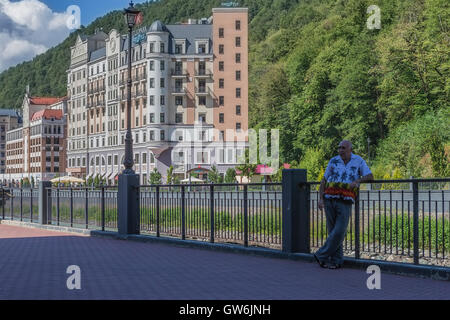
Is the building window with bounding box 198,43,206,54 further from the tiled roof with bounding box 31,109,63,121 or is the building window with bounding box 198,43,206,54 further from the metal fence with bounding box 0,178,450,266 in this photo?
the metal fence with bounding box 0,178,450,266

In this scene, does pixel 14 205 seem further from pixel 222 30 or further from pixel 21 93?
pixel 21 93

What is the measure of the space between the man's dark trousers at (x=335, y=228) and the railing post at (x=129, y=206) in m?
8.10

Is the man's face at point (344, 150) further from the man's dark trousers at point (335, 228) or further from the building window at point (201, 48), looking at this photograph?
the building window at point (201, 48)

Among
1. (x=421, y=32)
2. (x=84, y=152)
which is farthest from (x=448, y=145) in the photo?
(x=84, y=152)

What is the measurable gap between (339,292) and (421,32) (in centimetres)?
5092

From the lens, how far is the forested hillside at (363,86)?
53.2 meters

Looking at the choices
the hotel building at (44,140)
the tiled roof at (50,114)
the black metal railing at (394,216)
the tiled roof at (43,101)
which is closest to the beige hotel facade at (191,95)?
the hotel building at (44,140)

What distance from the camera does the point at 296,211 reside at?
1213 centimetres

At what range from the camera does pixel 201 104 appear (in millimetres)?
91375

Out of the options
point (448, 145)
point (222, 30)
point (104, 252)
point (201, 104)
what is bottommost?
point (104, 252)

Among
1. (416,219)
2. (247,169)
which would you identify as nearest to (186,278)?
(416,219)

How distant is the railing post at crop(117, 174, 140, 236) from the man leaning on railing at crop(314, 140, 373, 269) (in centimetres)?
817

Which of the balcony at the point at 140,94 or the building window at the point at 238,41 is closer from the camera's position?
the building window at the point at 238,41

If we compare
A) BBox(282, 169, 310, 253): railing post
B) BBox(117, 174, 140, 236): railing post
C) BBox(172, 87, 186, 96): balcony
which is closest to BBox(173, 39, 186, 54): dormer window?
BBox(172, 87, 186, 96): balcony
